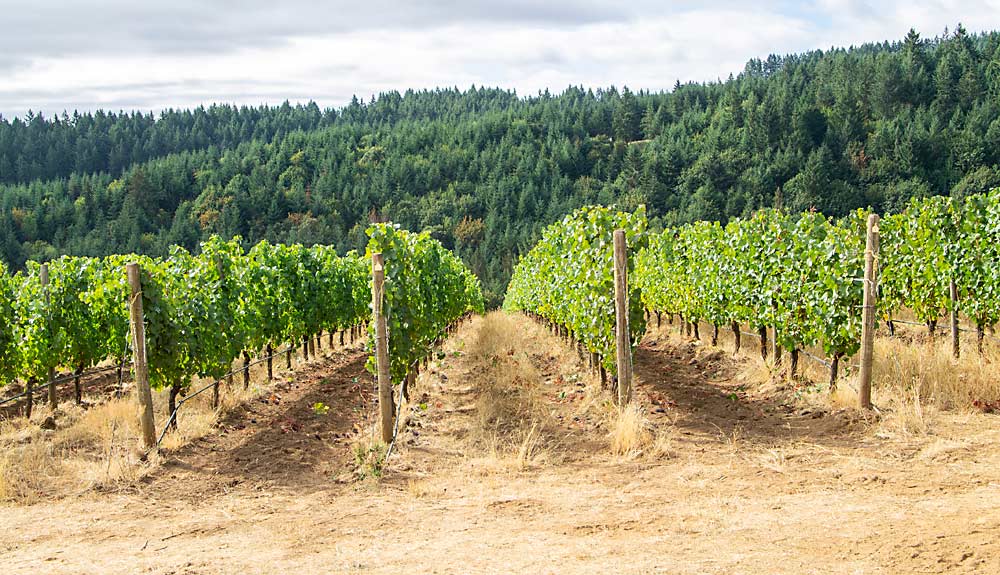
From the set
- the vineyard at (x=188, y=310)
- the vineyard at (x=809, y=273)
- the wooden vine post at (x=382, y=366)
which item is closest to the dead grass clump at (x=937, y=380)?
the vineyard at (x=809, y=273)

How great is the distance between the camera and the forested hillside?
77812 mm

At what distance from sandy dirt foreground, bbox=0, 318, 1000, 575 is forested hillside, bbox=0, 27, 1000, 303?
223 ft

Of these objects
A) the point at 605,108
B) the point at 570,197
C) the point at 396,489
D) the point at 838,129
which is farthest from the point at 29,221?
the point at 396,489

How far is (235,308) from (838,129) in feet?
285

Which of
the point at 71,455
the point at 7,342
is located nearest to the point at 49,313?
the point at 7,342

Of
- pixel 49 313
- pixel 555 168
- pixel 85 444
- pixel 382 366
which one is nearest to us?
pixel 382 366

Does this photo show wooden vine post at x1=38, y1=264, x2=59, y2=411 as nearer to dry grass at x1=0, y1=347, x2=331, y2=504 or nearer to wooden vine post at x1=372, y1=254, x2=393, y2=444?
dry grass at x1=0, y1=347, x2=331, y2=504

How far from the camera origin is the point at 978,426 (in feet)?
27.0

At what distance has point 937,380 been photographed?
32.0 feet

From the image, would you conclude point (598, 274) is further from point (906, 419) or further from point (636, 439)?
point (906, 419)

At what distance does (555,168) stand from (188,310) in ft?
339

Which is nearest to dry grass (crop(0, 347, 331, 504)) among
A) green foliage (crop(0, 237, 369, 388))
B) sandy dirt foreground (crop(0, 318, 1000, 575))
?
sandy dirt foreground (crop(0, 318, 1000, 575))

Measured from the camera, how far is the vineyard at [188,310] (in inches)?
413

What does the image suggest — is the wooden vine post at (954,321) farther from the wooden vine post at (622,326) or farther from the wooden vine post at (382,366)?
the wooden vine post at (382,366)
